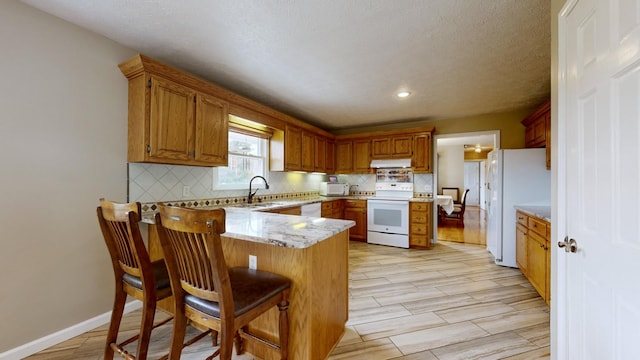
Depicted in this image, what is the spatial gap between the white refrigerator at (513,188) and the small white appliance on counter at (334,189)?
2646mm

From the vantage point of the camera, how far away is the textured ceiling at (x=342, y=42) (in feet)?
5.49

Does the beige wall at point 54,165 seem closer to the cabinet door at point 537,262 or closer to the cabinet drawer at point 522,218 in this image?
the cabinet door at point 537,262

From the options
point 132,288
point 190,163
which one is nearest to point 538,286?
point 132,288

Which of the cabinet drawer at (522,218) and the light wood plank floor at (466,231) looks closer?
the cabinet drawer at (522,218)

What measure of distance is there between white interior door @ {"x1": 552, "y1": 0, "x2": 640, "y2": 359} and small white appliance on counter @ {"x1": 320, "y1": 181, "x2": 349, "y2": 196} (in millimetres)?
3868

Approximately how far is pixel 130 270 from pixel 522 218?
3.91 meters

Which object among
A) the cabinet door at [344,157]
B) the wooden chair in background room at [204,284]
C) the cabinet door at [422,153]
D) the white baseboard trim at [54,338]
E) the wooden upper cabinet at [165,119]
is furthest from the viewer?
the cabinet door at [344,157]

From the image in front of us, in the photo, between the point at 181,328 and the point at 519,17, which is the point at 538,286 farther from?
the point at 181,328

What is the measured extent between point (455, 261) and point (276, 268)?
323cm

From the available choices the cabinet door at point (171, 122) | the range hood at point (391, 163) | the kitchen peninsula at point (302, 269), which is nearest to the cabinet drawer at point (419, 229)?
the range hood at point (391, 163)

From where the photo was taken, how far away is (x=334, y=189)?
5078 millimetres

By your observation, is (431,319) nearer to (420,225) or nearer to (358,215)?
(420,225)

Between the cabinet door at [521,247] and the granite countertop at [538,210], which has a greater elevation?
the granite countertop at [538,210]

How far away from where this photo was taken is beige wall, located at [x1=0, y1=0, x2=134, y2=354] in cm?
161
